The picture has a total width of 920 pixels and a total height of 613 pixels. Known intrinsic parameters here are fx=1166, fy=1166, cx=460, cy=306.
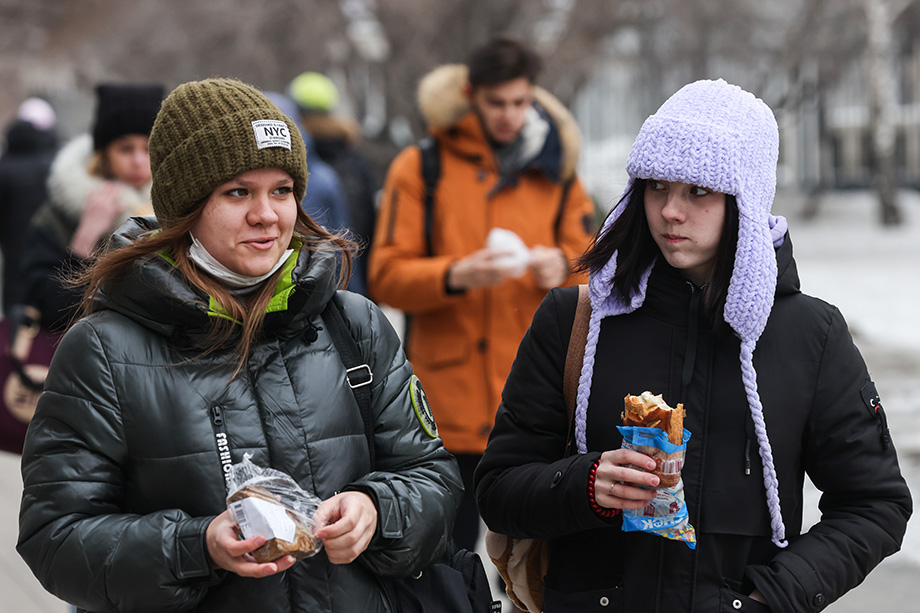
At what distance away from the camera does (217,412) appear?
237 cm

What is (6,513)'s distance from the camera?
22.3 ft

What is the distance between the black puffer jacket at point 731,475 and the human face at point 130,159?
2.59 m

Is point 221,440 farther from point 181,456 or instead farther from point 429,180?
point 429,180

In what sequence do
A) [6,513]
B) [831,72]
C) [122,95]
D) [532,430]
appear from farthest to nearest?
[831,72], [6,513], [122,95], [532,430]

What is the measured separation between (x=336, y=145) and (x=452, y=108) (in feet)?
9.75

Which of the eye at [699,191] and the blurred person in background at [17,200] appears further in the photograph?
the blurred person in background at [17,200]

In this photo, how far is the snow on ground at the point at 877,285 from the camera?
25.7 ft

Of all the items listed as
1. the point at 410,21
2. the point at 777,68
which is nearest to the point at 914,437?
the point at 410,21

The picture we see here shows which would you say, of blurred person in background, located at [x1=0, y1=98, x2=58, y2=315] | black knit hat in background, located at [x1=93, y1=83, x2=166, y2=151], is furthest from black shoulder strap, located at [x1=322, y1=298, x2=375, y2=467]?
blurred person in background, located at [x1=0, y1=98, x2=58, y2=315]

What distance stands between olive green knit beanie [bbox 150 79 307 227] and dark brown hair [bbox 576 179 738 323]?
2.43 ft

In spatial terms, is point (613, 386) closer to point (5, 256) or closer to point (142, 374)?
point (142, 374)

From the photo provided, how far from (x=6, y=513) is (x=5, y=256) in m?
1.56

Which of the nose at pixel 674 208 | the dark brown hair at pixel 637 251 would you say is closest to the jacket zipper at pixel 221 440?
the dark brown hair at pixel 637 251

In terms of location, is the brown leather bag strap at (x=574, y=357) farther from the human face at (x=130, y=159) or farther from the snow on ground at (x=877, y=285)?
the snow on ground at (x=877, y=285)
